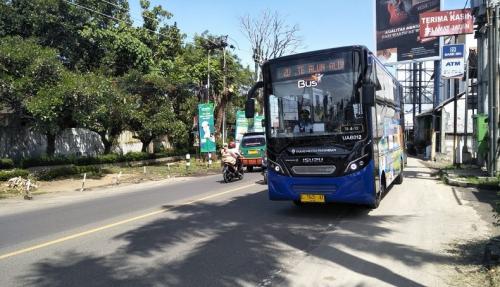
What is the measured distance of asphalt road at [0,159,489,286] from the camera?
6.00 m

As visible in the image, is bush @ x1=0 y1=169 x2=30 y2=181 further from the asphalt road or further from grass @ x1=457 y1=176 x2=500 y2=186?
grass @ x1=457 y1=176 x2=500 y2=186

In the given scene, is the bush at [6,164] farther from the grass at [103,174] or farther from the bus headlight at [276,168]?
the bus headlight at [276,168]

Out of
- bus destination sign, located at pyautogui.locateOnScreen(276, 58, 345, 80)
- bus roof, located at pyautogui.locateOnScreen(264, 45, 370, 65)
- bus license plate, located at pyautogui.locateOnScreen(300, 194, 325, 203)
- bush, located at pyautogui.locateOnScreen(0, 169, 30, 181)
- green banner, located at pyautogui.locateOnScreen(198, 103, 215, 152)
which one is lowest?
bush, located at pyautogui.locateOnScreen(0, 169, 30, 181)

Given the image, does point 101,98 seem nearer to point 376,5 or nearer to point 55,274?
point 55,274

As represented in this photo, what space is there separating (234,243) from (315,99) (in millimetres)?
3688

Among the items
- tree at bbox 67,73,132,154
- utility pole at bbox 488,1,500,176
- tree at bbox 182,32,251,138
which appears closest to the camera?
utility pole at bbox 488,1,500,176

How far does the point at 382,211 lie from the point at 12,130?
75.4 feet

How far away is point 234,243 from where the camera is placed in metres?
7.76

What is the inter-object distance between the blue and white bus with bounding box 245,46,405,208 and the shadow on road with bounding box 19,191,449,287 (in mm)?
734

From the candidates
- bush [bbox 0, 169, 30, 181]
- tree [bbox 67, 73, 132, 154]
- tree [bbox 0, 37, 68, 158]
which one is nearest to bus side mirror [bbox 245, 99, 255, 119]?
tree [bbox 0, 37, 68, 158]

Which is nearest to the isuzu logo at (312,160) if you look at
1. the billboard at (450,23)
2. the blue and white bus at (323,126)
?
the blue and white bus at (323,126)

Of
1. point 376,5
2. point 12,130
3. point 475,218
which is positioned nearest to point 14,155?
point 12,130

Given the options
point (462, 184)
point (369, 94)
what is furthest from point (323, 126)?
point (462, 184)

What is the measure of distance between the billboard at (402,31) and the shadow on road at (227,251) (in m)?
32.7
